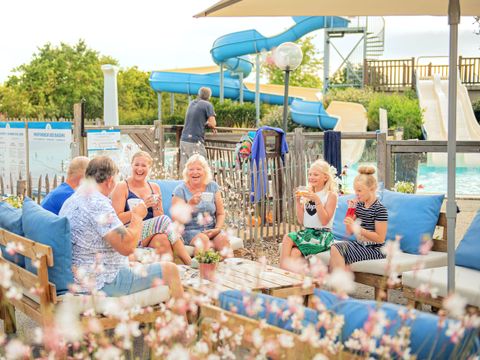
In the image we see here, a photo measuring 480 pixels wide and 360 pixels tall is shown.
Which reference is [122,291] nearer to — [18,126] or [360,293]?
[360,293]

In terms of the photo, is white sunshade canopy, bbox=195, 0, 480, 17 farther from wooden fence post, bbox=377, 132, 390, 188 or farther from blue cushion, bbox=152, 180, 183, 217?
wooden fence post, bbox=377, 132, 390, 188

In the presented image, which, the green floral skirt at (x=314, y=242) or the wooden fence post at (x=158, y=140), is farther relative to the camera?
the wooden fence post at (x=158, y=140)

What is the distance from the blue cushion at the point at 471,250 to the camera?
5164mm

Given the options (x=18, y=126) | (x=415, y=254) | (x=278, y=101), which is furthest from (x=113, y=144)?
(x=278, y=101)

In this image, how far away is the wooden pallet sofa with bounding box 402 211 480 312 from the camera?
179 inches

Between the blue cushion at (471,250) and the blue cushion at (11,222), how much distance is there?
9.79ft

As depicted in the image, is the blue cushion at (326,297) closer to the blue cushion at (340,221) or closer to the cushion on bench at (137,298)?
the cushion on bench at (137,298)

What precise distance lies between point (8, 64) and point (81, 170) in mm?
44259

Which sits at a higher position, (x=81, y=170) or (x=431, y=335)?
(x=81, y=170)

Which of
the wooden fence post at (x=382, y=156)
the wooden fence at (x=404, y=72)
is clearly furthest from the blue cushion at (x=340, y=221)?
the wooden fence at (x=404, y=72)

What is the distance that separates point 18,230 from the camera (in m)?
4.76

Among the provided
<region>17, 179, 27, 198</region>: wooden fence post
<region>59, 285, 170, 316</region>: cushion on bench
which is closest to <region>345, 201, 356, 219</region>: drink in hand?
<region>59, 285, 170, 316</region>: cushion on bench

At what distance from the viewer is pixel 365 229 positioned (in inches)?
225

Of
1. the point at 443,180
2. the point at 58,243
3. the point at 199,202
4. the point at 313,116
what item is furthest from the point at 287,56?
the point at 313,116
